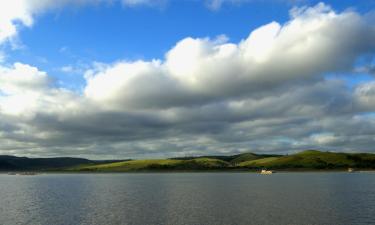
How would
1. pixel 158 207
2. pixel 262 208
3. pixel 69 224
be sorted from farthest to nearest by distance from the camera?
pixel 158 207 → pixel 262 208 → pixel 69 224

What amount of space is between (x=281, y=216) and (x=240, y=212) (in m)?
11.1

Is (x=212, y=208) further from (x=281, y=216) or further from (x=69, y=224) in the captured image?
(x=69, y=224)

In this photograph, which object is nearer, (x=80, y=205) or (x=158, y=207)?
(x=158, y=207)

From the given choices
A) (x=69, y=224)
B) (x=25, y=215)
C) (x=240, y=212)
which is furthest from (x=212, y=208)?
(x=25, y=215)

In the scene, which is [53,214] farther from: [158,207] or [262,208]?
[262,208]

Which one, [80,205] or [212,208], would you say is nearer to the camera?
[212,208]

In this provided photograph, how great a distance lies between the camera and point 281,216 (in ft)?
276

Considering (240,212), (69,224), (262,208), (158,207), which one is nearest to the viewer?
(69,224)

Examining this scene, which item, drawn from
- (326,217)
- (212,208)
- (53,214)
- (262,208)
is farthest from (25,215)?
(326,217)

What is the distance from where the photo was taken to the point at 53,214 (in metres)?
93.2

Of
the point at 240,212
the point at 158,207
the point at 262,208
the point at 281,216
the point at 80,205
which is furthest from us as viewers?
the point at 80,205

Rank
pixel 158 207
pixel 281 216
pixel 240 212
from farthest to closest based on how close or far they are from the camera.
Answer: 1. pixel 158 207
2. pixel 240 212
3. pixel 281 216

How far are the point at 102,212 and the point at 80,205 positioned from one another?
19343 millimetres

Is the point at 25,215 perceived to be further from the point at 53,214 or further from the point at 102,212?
the point at 102,212
